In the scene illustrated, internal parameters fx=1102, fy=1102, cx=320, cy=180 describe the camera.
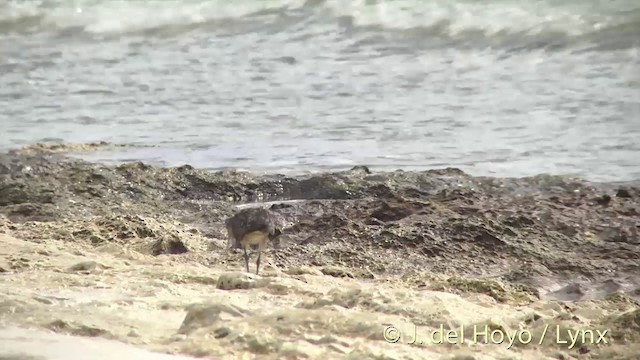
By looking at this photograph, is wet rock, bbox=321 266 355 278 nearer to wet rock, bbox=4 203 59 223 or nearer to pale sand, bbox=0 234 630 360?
pale sand, bbox=0 234 630 360

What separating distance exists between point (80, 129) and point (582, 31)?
18.1 ft

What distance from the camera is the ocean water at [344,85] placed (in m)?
7.56

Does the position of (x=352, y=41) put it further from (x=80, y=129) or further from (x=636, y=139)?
(x=636, y=139)

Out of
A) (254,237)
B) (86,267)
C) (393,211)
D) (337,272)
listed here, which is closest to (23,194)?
(86,267)

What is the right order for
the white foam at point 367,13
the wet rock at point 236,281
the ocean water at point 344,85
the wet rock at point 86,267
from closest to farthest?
the wet rock at point 236,281, the wet rock at point 86,267, the ocean water at point 344,85, the white foam at point 367,13

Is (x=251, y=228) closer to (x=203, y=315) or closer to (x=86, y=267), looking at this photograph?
(x=86, y=267)

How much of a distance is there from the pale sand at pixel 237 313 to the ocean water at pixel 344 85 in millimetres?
2604

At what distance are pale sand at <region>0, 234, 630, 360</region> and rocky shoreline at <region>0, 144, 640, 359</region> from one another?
10mm

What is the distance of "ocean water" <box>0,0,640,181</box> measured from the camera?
7559 mm

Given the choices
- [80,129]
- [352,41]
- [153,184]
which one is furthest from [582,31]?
[153,184]

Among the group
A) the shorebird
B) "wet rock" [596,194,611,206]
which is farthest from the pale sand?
"wet rock" [596,194,611,206]

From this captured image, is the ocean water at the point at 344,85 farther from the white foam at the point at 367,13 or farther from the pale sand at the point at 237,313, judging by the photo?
the pale sand at the point at 237,313

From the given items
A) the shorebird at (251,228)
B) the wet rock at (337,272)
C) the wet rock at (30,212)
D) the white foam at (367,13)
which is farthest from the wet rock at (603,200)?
the white foam at (367,13)

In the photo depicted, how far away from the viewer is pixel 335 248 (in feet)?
16.5
